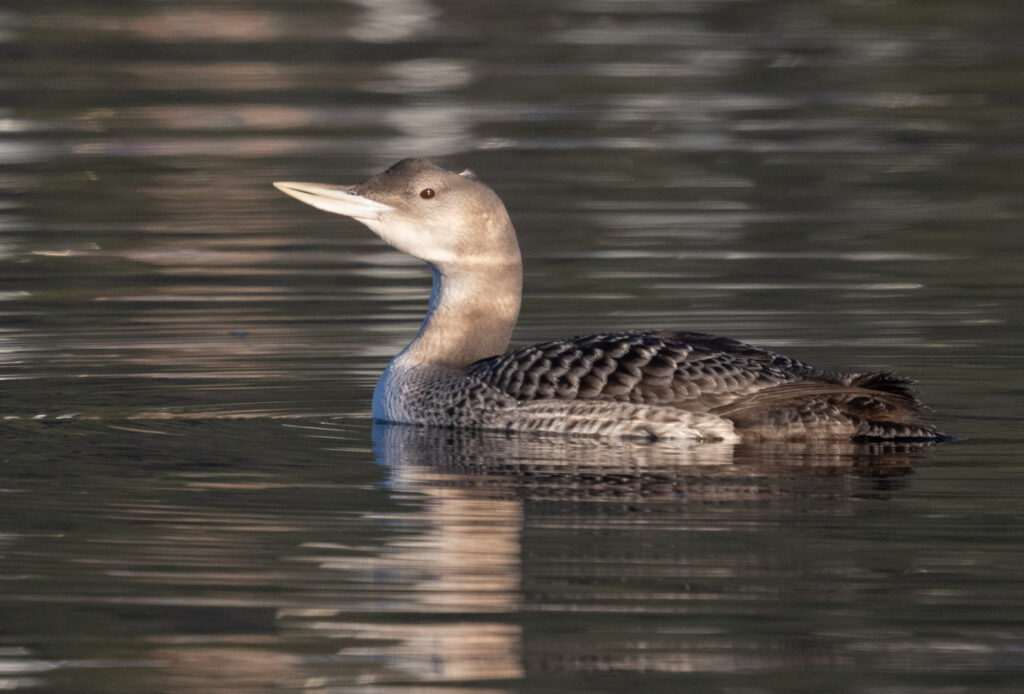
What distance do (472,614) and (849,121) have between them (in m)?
13.5

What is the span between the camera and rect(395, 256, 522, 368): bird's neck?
899 centimetres

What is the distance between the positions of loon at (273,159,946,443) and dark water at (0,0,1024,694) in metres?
0.16

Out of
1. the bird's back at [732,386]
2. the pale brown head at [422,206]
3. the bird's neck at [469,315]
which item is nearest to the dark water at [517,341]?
the bird's back at [732,386]

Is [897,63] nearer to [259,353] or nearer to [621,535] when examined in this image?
[259,353]

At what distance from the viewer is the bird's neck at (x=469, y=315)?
8.99 metres

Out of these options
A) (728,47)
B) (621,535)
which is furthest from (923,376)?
(728,47)

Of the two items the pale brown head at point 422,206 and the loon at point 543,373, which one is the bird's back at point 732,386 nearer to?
the loon at point 543,373

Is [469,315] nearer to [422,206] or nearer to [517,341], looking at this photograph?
[422,206]

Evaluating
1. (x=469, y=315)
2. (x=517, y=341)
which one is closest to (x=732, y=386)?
(x=469, y=315)

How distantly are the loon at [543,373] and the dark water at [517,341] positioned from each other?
0.16 m

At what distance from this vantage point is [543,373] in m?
8.23

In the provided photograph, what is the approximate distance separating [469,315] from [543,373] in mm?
931

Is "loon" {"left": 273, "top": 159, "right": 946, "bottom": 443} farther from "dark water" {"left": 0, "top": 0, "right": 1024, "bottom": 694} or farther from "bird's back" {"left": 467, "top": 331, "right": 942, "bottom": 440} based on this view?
"dark water" {"left": 0, "top": 0, "right": 1024, "bottom": 694}

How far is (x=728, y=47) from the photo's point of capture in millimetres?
23547
